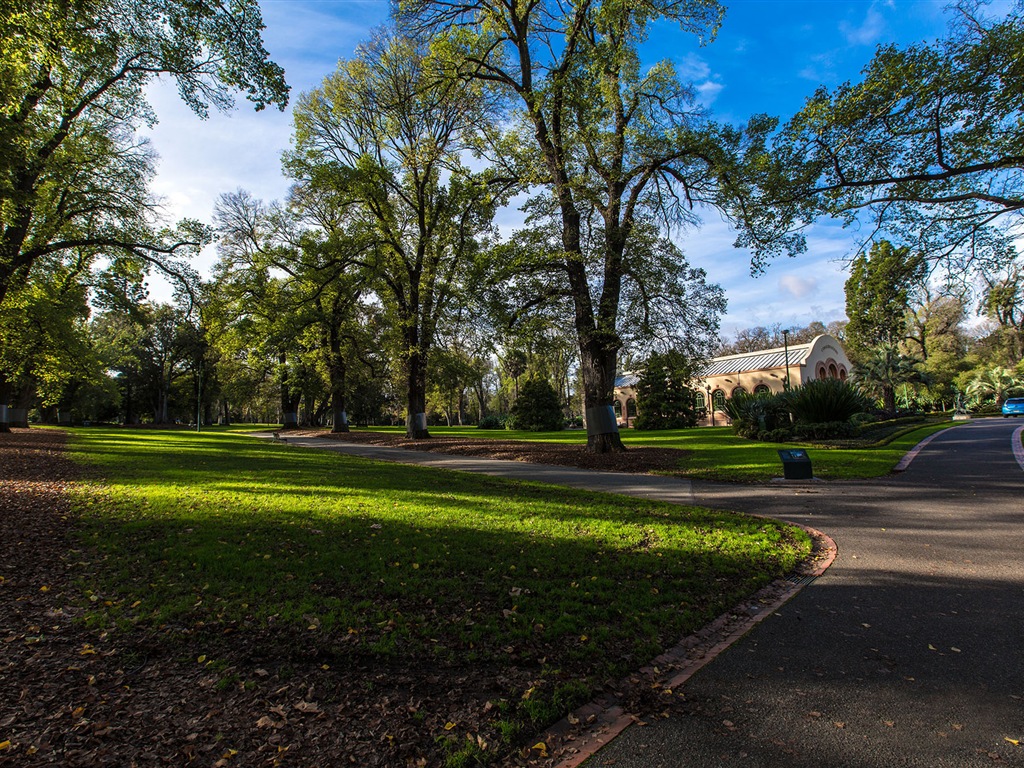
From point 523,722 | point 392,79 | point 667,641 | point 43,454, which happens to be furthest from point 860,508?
point 392,79

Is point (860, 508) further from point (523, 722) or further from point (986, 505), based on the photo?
point (523, 722)

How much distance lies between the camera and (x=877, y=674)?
10.6 feet

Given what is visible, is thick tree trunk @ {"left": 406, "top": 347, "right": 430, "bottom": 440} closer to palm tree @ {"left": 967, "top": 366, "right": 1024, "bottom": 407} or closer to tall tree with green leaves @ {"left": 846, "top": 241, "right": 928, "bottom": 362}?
tall tree with green leaves @ {"left": 846, "top": 241, "right": 928, "bottom": 362}

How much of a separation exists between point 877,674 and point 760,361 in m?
47.0

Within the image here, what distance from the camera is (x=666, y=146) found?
14484mm

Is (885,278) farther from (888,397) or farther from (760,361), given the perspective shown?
(760,361)

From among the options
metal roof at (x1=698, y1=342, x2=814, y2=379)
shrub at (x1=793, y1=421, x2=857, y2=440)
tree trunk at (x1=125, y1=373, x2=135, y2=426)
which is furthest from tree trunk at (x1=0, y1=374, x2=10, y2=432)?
metal roof at (x1=698, y1=342, x2=814, y2=379)

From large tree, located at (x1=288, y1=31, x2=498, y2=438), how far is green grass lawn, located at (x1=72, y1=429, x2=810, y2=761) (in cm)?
1546

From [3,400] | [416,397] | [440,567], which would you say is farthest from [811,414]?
[3,400]

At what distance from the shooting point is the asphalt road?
251 cm

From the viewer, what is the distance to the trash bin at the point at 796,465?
10492 mm

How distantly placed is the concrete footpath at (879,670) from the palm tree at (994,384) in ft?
158

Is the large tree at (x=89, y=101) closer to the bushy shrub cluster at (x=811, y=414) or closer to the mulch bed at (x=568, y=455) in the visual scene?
the mulch bed at (x=568, y=455)

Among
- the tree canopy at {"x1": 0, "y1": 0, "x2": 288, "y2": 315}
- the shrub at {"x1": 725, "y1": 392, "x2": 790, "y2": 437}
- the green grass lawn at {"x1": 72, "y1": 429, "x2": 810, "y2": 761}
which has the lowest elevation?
the green grass lawn at {"x1": 72, "y1": 429, "x2": 810, "y2": 761}
